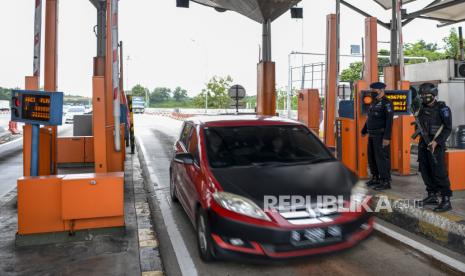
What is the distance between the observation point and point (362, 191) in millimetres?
4285

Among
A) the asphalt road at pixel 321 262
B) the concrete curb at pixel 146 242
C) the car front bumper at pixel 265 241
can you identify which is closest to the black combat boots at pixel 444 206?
the asphalt road at pixel 321 262

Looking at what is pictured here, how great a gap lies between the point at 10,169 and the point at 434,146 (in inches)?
380

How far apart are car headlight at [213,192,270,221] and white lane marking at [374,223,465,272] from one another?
2026mm

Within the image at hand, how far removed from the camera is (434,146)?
5.38m

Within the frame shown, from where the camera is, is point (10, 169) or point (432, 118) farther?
point (10, 169)

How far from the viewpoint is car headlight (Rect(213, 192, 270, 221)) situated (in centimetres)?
362

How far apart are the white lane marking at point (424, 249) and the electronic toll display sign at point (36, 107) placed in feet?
14.2

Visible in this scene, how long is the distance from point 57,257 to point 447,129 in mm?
4978

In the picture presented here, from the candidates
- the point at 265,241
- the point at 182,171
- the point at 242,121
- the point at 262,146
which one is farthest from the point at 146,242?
the point at 242,121

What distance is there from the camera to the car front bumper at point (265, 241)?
3.54 m

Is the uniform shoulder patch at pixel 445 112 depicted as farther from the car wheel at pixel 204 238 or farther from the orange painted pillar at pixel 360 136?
the car wheel at pixel 204 238

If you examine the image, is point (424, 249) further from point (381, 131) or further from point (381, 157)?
point (381, 131)

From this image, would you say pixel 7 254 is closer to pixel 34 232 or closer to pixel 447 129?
pixel 34 232

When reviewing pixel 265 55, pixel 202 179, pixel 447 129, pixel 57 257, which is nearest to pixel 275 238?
pixel 202 179
